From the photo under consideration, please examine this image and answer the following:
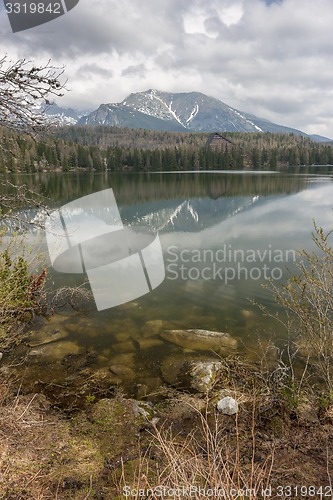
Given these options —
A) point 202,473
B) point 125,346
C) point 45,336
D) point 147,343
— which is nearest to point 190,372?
point 147,343

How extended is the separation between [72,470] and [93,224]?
2538 centimetres

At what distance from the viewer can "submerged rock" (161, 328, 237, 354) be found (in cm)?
1019

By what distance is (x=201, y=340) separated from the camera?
34.7 feet

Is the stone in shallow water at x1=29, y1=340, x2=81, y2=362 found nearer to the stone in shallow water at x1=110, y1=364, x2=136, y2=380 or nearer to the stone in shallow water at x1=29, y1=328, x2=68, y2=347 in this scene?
the stone in shallow water at x1=29, y1=328, x2=68, y2=347

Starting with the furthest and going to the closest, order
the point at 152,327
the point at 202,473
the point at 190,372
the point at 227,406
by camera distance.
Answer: the point at 152,327 → the point at 190,372 → the point at 227,406 → the point at 202,473

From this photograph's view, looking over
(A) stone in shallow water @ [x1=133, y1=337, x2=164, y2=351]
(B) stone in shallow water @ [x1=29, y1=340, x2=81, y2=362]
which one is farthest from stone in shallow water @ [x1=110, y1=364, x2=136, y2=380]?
(B) stone in shallow water @ [x1=29, y1=340, x2=81, y2=362]

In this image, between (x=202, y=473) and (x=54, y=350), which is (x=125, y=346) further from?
(x=202, y=473)

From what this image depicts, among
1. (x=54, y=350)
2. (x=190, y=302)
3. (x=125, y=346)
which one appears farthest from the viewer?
(x=190, y=302)

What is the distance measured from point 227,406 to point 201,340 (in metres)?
3.46

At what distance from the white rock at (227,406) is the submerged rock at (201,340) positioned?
8.56 ft

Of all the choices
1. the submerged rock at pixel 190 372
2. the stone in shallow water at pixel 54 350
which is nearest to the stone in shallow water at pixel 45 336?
the stone in shallow water at pixel 54 350

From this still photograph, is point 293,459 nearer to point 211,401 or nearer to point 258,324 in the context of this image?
point 211,401

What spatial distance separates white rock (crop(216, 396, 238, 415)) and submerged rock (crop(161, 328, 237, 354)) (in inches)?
103

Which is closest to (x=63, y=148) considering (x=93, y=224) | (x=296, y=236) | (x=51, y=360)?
(x=93, y=224)
